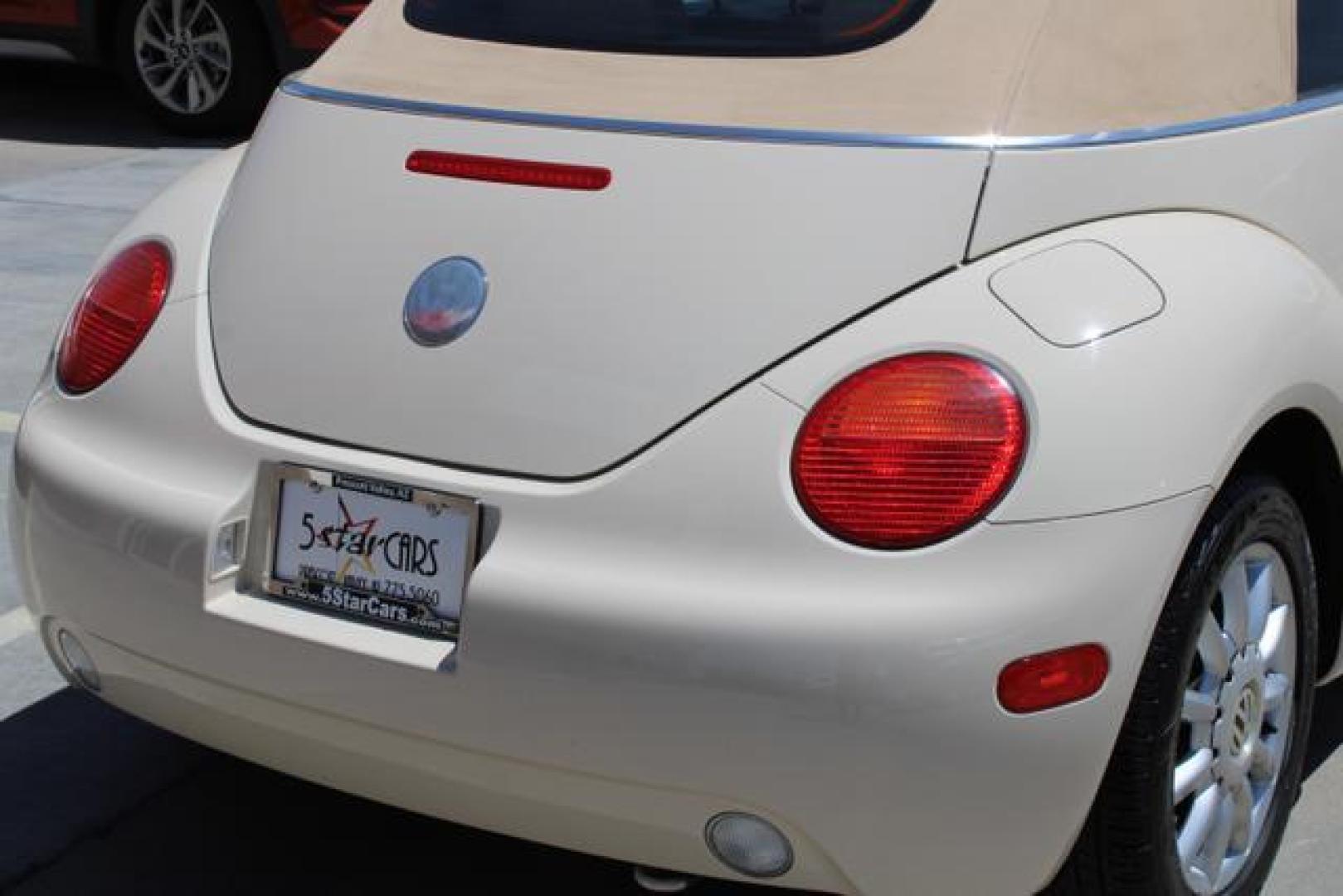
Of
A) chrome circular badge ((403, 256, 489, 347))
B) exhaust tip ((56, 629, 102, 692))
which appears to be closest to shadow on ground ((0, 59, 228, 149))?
exhaust tip ((56, 629, 102, 692))

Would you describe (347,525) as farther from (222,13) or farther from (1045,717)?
(222,13)

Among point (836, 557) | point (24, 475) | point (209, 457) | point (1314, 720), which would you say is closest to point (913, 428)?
point (836, 557)

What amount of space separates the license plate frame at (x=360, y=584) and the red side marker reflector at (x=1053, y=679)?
2.22ft

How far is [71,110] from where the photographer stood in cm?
1049

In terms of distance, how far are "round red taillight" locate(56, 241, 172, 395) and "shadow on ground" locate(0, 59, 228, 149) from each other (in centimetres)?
Answer: 645

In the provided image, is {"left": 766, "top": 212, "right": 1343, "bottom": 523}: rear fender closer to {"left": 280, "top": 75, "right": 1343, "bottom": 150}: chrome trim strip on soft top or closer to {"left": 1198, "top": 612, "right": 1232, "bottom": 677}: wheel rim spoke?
{"left": 280, "top": 75, "right": 1343, "bottom": 150}: chrome trim strip on soft top

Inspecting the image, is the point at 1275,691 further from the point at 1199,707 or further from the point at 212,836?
the point at 212,836

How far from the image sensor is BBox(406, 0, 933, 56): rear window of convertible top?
3.09 m

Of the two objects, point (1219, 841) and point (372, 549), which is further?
point (1219, 841)

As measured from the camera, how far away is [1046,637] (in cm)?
254

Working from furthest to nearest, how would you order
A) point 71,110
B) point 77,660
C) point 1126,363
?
point 71,110
point 77,660
point 1126,363

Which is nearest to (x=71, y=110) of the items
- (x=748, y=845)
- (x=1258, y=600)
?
(x=1258, y=600)

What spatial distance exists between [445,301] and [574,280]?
183 mm

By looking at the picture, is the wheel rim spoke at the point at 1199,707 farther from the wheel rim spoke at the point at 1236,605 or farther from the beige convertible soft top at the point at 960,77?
the beige convertible soft top at the point at 960,77
